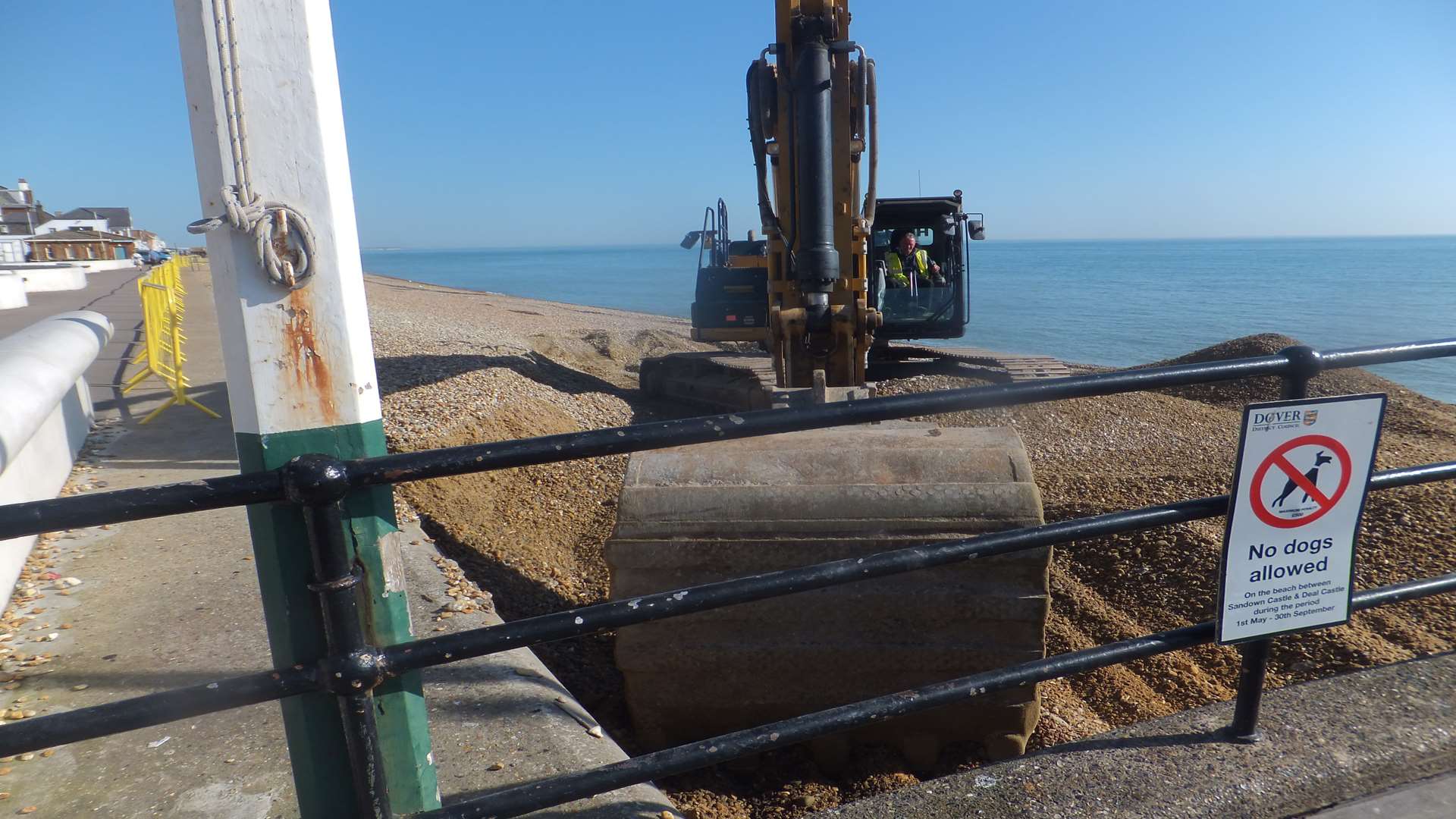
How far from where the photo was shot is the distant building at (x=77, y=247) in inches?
2235

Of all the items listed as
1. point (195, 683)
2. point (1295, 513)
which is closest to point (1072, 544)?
point (1295, 513)

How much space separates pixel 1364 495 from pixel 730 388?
930 cm

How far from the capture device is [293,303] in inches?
69.7

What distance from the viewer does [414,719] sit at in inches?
80.2

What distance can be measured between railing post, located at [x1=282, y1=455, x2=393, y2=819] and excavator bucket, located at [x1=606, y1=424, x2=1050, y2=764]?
6.58 ft

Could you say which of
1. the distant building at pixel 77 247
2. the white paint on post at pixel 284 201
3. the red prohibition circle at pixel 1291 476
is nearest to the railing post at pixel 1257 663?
the red prohibition circle at pixel 1291 476

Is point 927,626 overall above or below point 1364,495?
below

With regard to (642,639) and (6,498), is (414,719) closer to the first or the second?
(642,639)

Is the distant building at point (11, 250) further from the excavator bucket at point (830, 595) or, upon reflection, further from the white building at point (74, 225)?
the excavator bucket at point (830, 595)

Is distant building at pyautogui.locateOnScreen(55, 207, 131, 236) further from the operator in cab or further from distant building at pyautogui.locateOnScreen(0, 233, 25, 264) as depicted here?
the operator in cab

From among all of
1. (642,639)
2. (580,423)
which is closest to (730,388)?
(580,423)

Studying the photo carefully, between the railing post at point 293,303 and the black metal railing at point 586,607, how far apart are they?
0.07 meters

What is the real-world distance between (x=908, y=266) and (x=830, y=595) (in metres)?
8.83

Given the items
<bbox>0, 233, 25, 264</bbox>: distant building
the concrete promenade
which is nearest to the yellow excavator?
the concrete promenade
